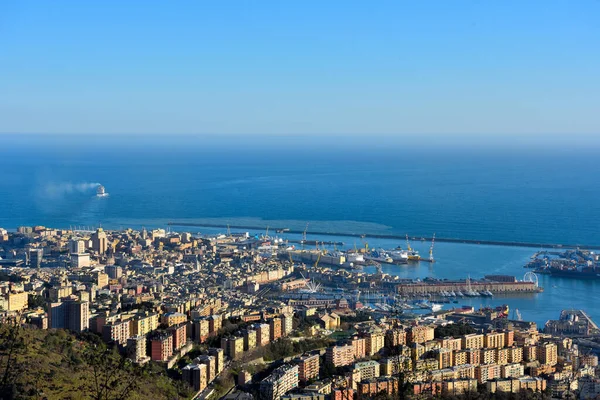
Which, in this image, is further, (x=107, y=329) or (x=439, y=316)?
(x=439, y=316)

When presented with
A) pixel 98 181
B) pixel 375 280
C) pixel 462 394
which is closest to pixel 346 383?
pixel 462 394

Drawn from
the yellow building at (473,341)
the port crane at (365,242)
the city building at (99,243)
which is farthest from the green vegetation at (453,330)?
the city building at (99,243)

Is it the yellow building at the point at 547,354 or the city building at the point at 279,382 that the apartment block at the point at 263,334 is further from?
the yellow building at the point at 547,354

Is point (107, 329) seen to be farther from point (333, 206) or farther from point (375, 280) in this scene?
point (333, 206)

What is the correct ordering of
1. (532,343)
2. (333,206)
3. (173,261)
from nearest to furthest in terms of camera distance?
(532,343), (173,261), (333,206)

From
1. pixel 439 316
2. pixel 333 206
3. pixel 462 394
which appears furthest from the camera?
pixel 333 206

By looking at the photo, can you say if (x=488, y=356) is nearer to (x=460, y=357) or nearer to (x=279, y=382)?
(x=460, y=357)

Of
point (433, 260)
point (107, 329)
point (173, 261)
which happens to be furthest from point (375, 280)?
point (107, 329)
